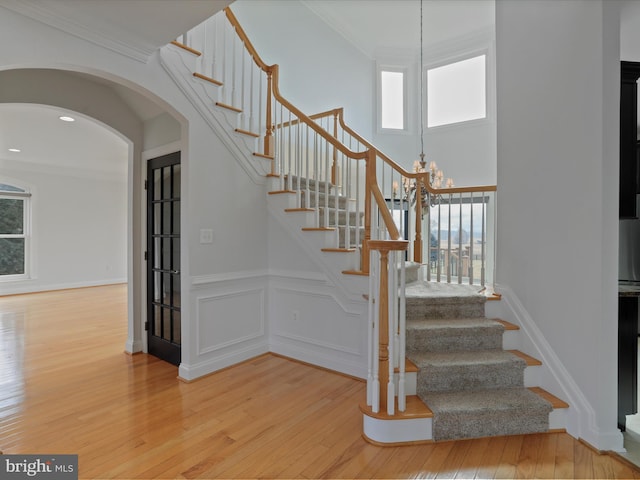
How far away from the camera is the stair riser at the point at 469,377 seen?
2.37 metres

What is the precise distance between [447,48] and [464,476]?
24.3 ft

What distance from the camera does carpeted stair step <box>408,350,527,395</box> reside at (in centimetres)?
237

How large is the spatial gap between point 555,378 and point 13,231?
363 inches

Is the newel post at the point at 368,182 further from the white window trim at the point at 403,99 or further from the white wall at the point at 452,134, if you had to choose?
the white window trim at the point at 403,99

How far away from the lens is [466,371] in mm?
2404

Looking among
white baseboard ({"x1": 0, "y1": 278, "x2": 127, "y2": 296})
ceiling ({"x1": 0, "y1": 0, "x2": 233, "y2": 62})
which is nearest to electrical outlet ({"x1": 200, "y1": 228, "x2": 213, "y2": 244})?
ceiling ({"x1": 0, "y1": 0, "x2": 233, "y2": 62})

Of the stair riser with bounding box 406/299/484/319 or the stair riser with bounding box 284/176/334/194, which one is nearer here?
the stair riser with bounding box 406/299/484/319

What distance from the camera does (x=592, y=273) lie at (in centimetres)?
207

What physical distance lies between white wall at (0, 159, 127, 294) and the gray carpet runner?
7955mm

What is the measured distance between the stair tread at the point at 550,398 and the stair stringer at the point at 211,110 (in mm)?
2889

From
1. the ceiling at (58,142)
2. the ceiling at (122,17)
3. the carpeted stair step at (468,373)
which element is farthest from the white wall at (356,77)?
the carpeted stair step at (468,373)

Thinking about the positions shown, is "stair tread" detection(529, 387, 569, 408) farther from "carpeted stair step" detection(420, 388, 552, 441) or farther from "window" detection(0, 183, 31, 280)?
"window" detection(0, 183, 31, 280)

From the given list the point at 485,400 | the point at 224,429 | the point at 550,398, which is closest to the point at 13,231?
the point at 224,429

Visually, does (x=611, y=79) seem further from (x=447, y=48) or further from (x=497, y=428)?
(x=447, y=48)
